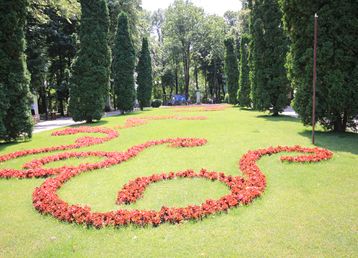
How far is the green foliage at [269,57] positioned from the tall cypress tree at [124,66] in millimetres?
12715

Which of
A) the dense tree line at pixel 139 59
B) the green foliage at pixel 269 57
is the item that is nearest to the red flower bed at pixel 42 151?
the dense tree line at pixel 139 59

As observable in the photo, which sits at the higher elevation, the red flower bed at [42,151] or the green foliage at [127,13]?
the green foliage at [127,13]

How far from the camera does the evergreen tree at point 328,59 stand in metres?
11.1

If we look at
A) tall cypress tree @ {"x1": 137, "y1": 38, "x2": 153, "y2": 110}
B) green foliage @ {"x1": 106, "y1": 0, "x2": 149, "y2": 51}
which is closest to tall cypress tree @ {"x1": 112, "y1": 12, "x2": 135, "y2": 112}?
green foliage @ {"x1": 106, "y1": 0, "x2": 149, "y2": 51}

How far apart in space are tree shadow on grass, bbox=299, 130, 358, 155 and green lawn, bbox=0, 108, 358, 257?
46cm

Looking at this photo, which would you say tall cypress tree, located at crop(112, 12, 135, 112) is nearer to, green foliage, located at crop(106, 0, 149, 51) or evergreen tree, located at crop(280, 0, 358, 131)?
green foliage, located at crop(106, 0, 149, 51)

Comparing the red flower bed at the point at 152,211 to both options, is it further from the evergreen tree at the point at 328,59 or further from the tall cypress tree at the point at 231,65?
the tall cypress tree at the point at 231,65

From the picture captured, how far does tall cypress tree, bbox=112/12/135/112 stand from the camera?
1136 inches

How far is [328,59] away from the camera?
37.6 feet

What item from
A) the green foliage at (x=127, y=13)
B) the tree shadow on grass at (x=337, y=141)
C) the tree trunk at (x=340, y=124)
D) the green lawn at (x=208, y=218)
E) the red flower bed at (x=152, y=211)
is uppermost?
the green foliage at (x=127, y=13)

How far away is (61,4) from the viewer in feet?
62.2

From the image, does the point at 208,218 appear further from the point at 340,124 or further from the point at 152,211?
the point at 340,124

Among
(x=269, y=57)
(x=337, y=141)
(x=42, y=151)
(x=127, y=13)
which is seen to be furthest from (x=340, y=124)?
(x=127, y=13)

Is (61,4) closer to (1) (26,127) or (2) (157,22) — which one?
(1) (26,127)
